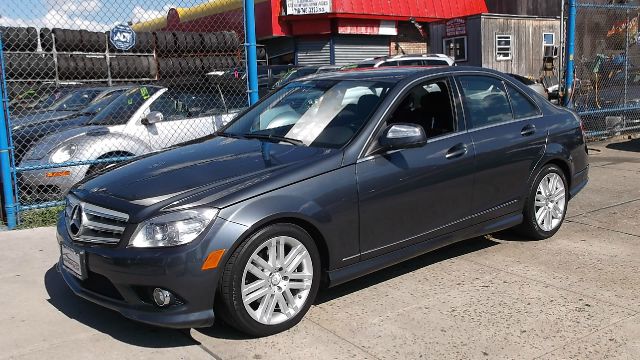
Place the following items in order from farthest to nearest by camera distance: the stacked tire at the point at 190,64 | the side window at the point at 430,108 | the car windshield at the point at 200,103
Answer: the stacked tire at the point at 190,64
the car windshield at the point at 200,103
the side window at the point at 430,108

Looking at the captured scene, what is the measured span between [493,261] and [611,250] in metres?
1.11

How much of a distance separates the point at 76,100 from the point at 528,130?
8073 millimetres

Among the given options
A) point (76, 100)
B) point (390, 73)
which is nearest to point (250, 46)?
point (390, 73)

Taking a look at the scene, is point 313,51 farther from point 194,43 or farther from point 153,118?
point 153,118

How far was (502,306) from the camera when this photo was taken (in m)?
4.11

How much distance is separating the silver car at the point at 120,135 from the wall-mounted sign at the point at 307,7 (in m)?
12.9

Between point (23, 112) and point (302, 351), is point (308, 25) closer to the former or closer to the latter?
point (23, 112)

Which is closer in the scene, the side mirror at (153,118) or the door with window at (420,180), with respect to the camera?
the door with window at (420,180)

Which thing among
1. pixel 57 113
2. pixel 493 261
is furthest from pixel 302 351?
pixel 57 113

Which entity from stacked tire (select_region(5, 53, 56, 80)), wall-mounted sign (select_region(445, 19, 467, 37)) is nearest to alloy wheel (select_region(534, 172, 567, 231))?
stacked tire (select_region(5, 53, 56, 80))

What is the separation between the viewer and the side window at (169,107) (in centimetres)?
784

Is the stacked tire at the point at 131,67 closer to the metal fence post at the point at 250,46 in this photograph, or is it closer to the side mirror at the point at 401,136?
the metal fence post at the point at 250,46

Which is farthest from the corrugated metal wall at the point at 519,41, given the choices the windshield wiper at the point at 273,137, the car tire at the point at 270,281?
the car tire at the point at 270,281

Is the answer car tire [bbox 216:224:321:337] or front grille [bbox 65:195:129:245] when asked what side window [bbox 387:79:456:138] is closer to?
car tire [bbox 216:224:321:337]
